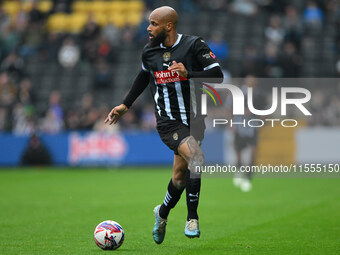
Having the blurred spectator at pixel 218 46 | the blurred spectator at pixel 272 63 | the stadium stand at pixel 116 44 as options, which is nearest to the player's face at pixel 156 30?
the stadium stand at pixel 116 44

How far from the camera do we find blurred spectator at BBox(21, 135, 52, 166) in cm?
1978

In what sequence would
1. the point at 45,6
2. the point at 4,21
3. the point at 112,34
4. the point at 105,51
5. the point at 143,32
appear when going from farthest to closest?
1. the point at 45,6
2. the point at 4,21
3. the point at 112,34
4. the point at 105,51
5. the point at 143,32

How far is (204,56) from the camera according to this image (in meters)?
6.76

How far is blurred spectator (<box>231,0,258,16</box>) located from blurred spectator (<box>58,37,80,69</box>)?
5.60 meters

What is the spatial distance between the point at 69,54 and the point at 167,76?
654 inches

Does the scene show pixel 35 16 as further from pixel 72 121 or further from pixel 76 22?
pixel 72 121

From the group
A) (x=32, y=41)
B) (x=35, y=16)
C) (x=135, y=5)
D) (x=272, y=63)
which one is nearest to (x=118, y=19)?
(x=135, y=5)

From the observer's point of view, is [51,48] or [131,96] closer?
[131,96]

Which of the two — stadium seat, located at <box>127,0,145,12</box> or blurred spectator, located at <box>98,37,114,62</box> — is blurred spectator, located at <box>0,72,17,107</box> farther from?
stadium seat, located at <box>127,0,145,12</box>

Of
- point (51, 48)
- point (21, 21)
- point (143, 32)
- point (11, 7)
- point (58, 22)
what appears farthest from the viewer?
point (11, 7)

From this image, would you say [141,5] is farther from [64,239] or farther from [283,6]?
[64,239]

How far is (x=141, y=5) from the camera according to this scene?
24406 mm

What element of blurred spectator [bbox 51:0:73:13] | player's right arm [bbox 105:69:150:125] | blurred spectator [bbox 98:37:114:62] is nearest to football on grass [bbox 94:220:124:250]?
player's right arm [bbox 105:69:150:125]

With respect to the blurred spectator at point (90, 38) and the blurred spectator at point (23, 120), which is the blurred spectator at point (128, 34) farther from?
the blurred spectator at point (23, 120)
